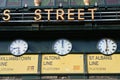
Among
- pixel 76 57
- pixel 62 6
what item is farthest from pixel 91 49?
pixel 62 6

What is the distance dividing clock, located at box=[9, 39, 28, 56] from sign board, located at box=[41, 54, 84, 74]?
1.14 m

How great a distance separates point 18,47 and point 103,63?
453 centimetres

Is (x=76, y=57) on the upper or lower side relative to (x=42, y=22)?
lower

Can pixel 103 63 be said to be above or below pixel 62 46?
below

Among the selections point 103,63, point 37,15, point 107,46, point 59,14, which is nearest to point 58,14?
point 59,14

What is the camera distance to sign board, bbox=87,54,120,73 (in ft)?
74.6

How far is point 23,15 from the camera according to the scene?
2339cm

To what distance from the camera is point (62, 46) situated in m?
23.4

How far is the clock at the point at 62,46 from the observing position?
76.2 ft

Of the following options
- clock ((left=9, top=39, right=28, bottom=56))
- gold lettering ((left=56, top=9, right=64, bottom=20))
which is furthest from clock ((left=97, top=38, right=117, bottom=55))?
clock ((left=9, top=39, right=28, bottom=56))

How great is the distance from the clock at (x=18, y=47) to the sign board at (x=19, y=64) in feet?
0.86

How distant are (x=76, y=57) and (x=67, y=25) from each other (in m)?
1.71

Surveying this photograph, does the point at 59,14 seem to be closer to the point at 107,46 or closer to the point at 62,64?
the point at 62,64

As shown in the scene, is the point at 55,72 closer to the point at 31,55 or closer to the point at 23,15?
the point at 31,55
